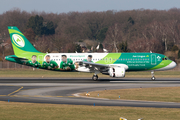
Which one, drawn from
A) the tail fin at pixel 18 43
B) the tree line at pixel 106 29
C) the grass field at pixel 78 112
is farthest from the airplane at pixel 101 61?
the tree line at pixel 106 29

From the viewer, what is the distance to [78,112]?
707 inches

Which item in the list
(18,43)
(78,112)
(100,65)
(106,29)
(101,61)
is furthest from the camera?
(106,29)

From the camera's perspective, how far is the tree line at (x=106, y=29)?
117500 millimetres

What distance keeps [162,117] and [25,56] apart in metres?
31.7

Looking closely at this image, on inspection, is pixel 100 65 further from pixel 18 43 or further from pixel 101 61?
pixel 18 43

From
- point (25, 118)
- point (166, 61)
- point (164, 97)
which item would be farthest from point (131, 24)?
point (25, 118)

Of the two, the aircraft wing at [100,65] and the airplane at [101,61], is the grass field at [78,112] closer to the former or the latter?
the aircraft wing at [100,65]

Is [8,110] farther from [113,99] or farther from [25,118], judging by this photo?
[113,99]

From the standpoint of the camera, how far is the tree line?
11750 cm

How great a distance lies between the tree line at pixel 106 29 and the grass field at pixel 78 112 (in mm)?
87944

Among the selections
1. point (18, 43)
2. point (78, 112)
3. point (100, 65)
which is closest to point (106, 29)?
point (18, 43)

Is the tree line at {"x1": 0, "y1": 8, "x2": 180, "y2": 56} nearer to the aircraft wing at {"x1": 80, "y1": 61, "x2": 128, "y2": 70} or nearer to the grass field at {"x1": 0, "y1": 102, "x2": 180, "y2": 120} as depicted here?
the aircraft wing at {"x1": 80, "y1": 61, "x2": 128, "y2": 70}

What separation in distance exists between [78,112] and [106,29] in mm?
153056

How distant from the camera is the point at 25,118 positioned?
16.1m
